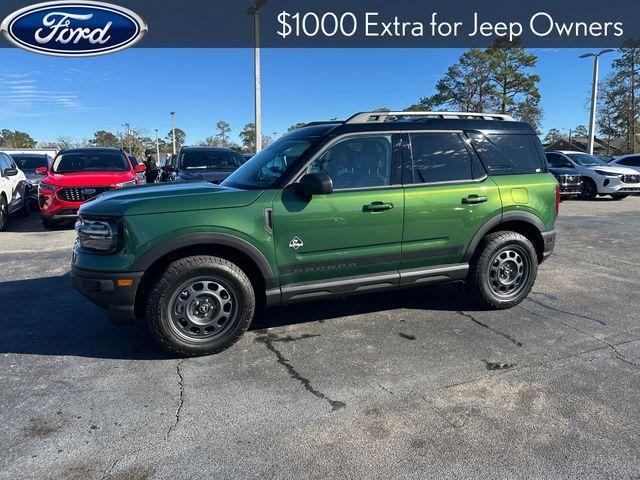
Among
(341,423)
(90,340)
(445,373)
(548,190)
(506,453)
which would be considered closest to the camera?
(506,453)

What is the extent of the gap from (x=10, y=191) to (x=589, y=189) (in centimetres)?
1746

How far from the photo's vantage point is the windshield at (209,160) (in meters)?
10.7

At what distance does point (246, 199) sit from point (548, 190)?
321 cm

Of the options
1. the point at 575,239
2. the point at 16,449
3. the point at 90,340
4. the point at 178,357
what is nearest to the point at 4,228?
the point at 90,340

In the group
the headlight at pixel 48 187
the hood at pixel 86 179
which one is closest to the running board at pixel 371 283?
the hood at pixel 86 179

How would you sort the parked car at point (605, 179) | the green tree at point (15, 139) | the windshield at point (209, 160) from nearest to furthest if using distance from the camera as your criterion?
the windshield at point (209, 160)
the parked car at point (605, 179)
the green tree at point (15, 139)

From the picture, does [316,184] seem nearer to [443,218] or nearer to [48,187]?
[443,218]

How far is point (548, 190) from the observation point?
4.91 metres

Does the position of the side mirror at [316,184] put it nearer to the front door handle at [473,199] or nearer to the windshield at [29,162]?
the front door handle at [473,199]

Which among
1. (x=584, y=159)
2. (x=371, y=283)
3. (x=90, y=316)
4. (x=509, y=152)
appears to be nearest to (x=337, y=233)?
(x=371, y=283)

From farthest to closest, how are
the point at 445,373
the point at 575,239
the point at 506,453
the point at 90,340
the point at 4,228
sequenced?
the point at 4,228 < the point at 575,239 < the point at 90,340 < the point at 445,373 < the point at 506,453

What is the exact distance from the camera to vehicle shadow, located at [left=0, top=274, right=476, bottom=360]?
12.8 ft

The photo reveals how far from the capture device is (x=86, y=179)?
31.1ft

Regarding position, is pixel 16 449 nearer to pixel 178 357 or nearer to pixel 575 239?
pixel 178 357
